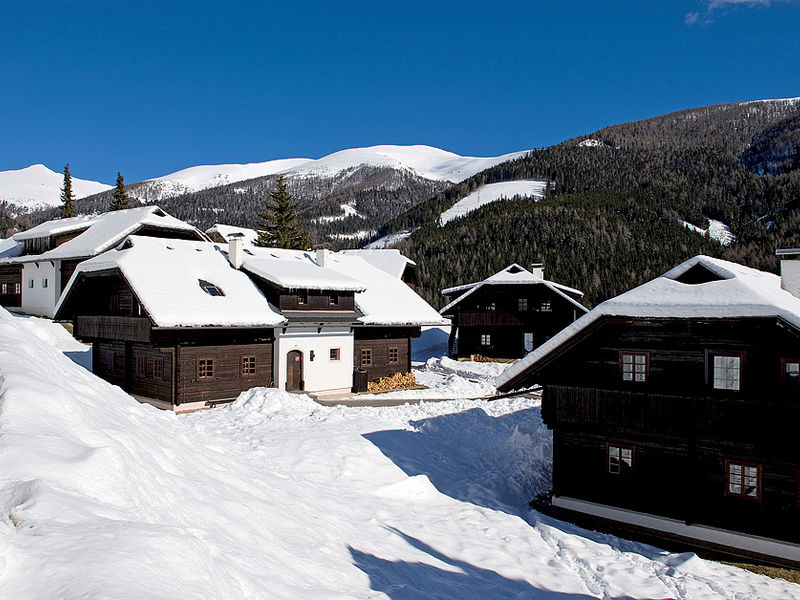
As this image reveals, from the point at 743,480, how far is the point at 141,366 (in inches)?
920

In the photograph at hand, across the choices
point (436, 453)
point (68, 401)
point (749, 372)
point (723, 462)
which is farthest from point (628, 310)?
point (68, 401)

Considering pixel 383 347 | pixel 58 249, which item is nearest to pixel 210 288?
pixel 383 347

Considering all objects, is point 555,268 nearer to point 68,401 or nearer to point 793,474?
point 793,474

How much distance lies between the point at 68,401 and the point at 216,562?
4928 mm

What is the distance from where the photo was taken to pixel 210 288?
26.4 m

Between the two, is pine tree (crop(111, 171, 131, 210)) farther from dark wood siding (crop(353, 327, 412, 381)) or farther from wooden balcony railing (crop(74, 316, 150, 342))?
dark wood siding (crop(353, 327, 412, 381))

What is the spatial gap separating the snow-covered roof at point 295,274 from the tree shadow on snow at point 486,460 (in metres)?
→ 9.09

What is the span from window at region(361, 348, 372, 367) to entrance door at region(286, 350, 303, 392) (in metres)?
4.15

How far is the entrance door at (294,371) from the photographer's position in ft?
89.2

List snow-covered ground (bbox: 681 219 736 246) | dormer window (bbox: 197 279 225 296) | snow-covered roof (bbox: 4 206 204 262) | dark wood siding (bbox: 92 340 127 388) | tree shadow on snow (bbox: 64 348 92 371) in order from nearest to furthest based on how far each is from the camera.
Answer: dormer window (bbox: 197 279 225 296)
dark wood siding (bbox: 92 340 127 388)
tree shadow on snow (bbox: 64 348 92 371)
snow-covered roof (bbox: 4 206 204 262)
snow-covered ground (bbox: 681 219 736 246)

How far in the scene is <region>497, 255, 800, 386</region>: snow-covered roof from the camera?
12758 millimetres

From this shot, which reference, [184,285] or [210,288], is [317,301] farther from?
[184,285]

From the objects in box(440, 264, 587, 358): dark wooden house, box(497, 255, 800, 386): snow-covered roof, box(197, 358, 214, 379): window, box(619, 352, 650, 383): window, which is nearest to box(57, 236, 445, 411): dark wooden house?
box(197, 358, 214, 379): window

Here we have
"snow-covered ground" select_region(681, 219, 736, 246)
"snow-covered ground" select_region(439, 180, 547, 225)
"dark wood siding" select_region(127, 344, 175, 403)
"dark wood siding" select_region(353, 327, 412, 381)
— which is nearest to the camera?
"dark wood siding" select_region(127, 344, 175, 403)
